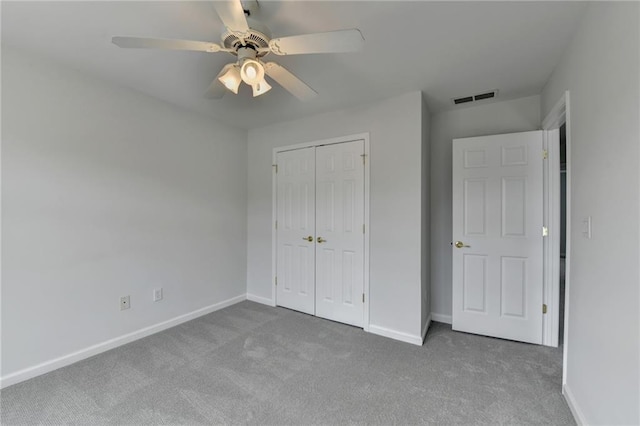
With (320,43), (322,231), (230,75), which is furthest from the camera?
(322,231)

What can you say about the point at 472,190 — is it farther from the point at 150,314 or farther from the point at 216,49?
the point at 150,314

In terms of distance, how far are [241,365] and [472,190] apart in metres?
2.59

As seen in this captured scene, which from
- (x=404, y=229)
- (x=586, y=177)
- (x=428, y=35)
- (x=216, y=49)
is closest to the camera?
(x=216, y=49)

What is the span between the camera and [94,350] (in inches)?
89.2

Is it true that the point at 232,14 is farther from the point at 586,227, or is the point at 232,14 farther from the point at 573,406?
the point at 573,406

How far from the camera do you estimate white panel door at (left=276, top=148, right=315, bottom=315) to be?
320 cm

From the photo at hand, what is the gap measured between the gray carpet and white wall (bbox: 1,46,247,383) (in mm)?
367

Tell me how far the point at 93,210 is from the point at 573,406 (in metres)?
3.61

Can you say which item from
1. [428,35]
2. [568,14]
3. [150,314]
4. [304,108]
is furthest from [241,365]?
[568,14]

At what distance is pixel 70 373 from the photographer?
2.02 meters

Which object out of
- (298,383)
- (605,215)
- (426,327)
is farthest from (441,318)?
(605,215)

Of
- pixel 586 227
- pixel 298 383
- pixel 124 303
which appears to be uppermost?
pixel 586 227

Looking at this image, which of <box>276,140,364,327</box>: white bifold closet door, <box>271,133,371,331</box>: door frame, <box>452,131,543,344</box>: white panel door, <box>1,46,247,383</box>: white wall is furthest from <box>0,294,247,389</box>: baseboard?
<box>452,131,543,344</box>: white panel door

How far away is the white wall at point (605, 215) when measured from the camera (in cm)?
112
